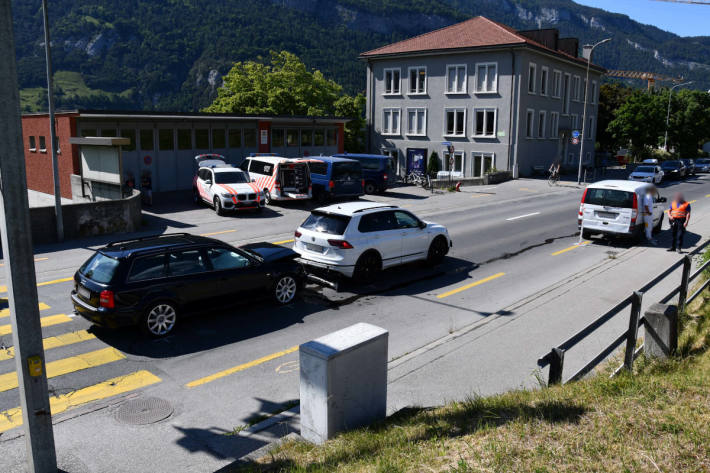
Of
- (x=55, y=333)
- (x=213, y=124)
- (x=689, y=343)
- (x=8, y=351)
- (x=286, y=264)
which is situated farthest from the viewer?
(x=213, y=124)

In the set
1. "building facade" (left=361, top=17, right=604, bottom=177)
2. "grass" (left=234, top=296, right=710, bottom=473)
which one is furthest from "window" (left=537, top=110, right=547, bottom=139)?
"grass" (left=234, top=296, right=710, bottom=473)

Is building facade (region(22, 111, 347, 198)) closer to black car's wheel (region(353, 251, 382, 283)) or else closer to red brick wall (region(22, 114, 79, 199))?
red brick wall (region(22, 114, 79, 199))

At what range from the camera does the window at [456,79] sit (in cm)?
4750

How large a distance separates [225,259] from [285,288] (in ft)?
4.79

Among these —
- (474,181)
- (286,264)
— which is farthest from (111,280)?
(474,181)

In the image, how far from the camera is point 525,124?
149ft

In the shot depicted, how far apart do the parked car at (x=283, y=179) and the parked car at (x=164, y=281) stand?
48.7 feet

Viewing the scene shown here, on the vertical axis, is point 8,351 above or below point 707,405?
below

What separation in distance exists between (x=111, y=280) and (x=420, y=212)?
1749 cm

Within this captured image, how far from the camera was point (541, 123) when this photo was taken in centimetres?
4841

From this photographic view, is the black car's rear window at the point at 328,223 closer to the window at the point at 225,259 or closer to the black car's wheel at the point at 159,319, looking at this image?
the window at the point at 225,259

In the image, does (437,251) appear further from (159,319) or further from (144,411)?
(144,411)

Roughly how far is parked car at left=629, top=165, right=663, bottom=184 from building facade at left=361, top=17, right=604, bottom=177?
5448mm

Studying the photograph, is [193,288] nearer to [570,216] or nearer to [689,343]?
[689,343]
